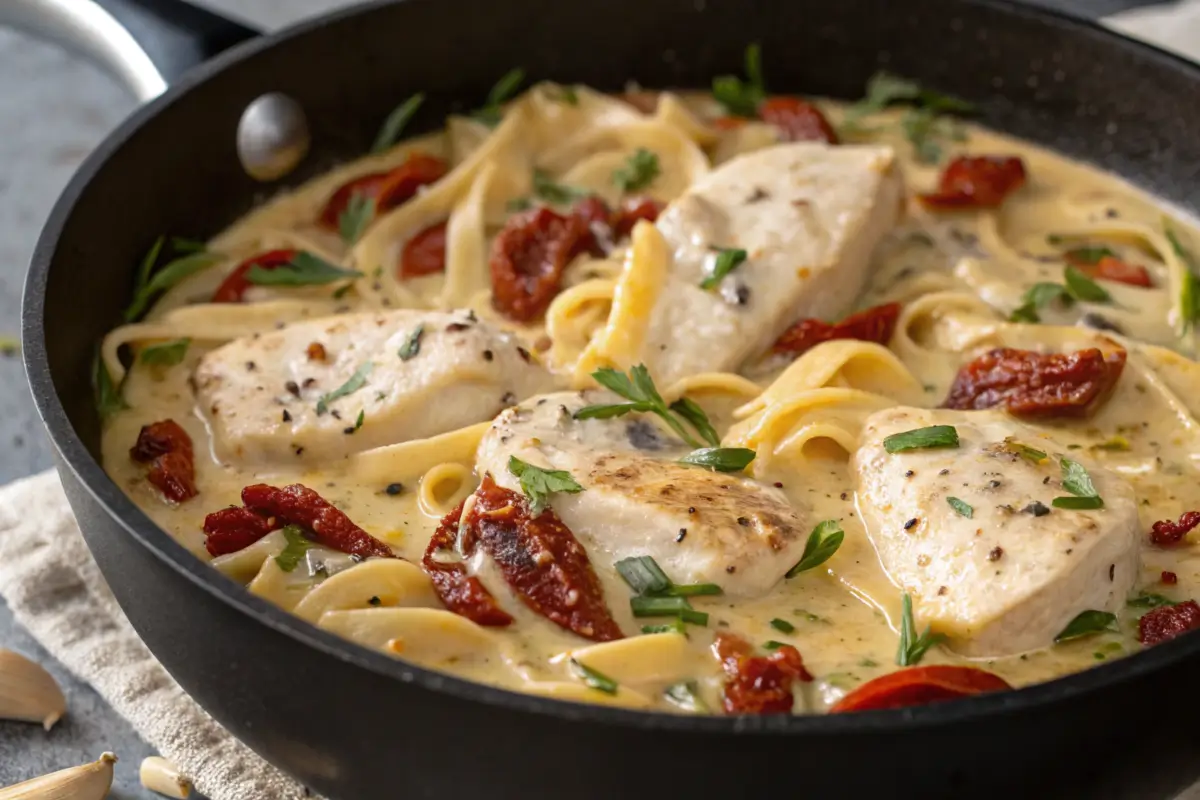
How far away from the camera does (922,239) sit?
6.09 meters

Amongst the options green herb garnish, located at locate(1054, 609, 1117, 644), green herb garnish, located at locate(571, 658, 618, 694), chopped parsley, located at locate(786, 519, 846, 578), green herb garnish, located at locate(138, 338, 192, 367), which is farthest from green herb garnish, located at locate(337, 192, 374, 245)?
green herb garnish, located at locate(1054, 609, 1117, 644)

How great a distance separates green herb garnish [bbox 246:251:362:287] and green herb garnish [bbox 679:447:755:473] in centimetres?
179

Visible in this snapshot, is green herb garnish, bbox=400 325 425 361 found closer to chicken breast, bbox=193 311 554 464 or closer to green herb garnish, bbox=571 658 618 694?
chicken breast, bbox=193 311 554 464

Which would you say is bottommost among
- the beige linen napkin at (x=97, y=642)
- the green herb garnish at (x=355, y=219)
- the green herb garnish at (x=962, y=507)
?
the beige linen napkin at (x=97, y=642)

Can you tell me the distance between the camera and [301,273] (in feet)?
18.9

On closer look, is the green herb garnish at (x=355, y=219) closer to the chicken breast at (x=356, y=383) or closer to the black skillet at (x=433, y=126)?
the black skillet at (x=433, y=126)

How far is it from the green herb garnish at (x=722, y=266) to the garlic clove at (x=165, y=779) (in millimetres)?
2421

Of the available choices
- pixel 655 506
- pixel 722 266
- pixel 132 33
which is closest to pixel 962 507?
pixel 655 506

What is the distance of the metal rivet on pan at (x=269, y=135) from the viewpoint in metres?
6.22

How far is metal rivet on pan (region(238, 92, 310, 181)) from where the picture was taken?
622cm

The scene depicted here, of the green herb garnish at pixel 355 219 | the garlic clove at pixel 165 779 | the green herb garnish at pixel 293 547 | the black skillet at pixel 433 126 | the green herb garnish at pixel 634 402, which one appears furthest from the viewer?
the green herb garnish at pixel 355 219

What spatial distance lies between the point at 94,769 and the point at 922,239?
3.74 metres

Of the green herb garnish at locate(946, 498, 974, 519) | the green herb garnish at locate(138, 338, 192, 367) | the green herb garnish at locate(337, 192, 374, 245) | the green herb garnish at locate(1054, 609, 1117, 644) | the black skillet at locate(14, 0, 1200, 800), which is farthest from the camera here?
the green herb garnish at locate(337, 192, 374, 245)

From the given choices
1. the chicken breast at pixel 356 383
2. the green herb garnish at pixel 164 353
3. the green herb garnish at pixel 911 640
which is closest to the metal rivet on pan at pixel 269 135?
the green herb garnish at pixel 164 353
